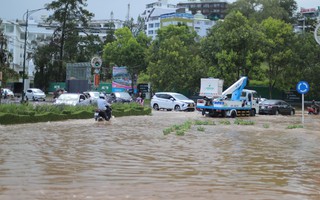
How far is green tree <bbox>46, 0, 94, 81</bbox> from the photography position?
63.2 metres

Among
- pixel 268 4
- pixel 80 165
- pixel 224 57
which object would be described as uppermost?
pixel 268 4

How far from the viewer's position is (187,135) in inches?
606

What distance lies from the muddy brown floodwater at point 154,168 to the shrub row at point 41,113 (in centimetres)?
425

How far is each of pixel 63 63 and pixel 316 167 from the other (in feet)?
196

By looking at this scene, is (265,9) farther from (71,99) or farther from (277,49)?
(71,99)

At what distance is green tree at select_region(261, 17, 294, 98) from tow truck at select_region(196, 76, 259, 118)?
52.0ft

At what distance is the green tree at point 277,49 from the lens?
46.6m

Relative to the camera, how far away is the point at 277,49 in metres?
48.0

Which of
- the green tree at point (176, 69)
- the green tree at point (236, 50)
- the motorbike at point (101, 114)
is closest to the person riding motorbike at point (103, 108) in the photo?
the motorbike at point (101, 114)

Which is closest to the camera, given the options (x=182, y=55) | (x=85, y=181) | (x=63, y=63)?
(x=85, y=181)

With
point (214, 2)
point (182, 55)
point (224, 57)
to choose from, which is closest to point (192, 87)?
point (182, 55)

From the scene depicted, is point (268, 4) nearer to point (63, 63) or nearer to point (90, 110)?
point (63, 63)

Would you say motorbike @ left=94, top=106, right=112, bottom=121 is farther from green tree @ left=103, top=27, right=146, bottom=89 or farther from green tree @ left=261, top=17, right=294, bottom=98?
green tree @ left=103, top=27, right=146, bottom=89

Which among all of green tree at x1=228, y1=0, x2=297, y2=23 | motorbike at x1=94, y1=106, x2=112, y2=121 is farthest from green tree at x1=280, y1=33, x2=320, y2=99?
motorbike at x1=94, y1=106, x2=112, y2=121
